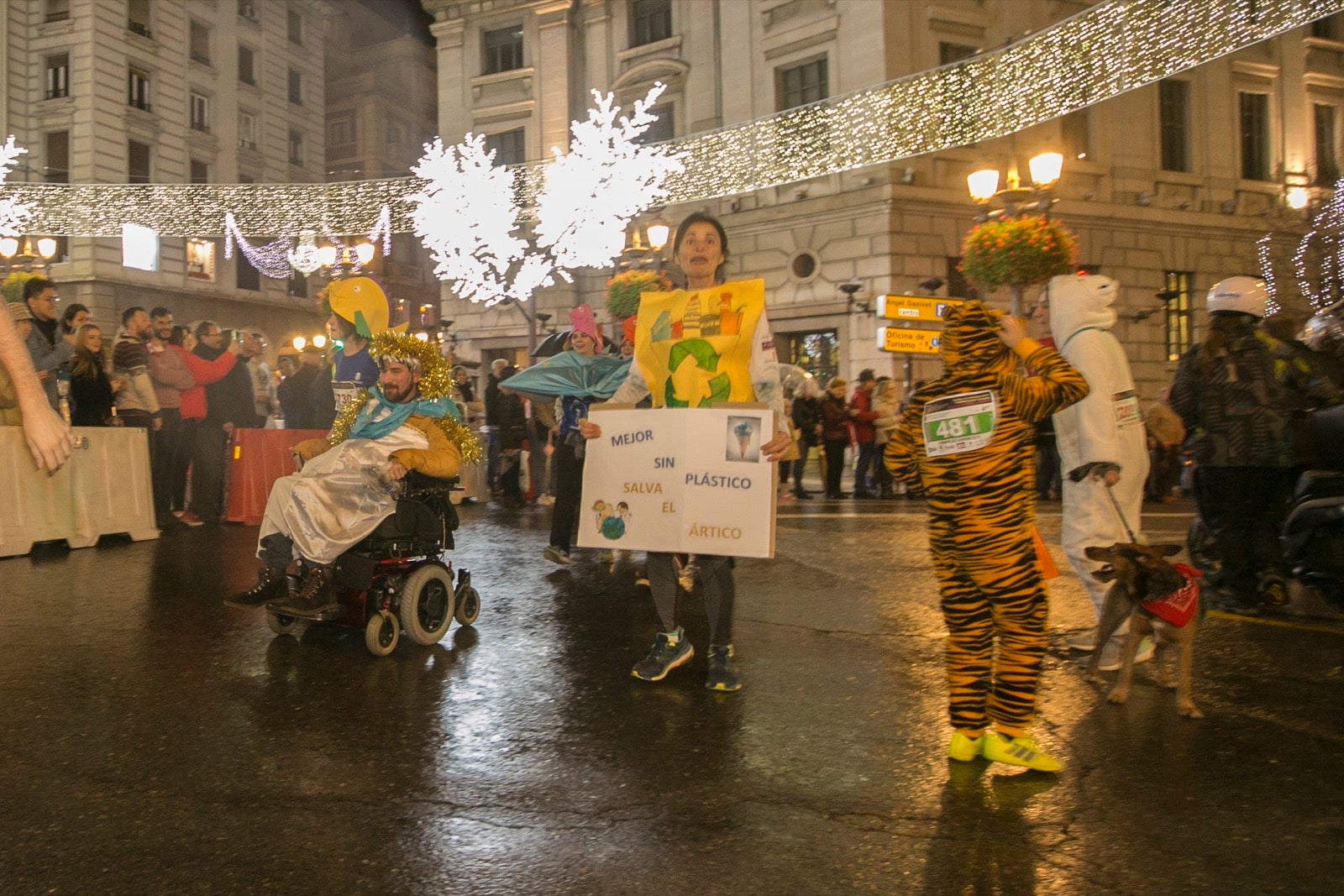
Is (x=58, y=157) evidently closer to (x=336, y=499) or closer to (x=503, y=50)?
(x=503, y=50)

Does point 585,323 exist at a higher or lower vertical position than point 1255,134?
lower

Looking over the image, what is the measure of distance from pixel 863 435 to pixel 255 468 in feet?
31.5

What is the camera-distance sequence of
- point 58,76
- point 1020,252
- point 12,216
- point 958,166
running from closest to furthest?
point 1020,252 → point 958,166 → point 12,216 → point 58,76

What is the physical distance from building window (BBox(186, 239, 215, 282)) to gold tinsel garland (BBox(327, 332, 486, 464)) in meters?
38.3

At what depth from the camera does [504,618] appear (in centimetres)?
669

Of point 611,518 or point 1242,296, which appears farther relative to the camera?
point 1242,296

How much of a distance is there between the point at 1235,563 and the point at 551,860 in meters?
5.67

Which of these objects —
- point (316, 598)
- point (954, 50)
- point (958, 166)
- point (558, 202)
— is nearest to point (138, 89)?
point (558, 202)

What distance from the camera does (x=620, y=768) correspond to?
381 centimetres

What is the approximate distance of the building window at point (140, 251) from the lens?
36969 millimetres

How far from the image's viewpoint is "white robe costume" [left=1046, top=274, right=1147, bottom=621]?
502cm

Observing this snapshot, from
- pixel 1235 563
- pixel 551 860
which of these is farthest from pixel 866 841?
pixel 1235 563

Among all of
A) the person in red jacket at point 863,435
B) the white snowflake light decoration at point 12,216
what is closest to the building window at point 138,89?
the white snowflake light decoration at point 12,216

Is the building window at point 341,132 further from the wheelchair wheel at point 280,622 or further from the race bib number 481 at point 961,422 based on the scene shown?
the race bib number 481 at point 961,422
